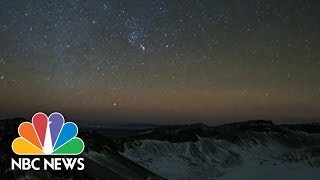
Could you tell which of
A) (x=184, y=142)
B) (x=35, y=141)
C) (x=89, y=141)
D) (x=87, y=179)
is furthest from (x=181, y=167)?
(x=35, y=141)

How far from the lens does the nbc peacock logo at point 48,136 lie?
809 inches

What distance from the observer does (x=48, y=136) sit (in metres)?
20.9

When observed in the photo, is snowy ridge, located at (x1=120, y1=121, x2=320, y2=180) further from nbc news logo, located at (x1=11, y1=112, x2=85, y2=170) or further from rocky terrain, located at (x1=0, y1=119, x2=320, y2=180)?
nbc news logo, located at (x1=11, y1=112, x2=85, y2=170)

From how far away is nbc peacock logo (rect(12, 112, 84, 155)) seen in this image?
20547 mm

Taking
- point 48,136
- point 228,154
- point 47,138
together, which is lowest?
point 228,154

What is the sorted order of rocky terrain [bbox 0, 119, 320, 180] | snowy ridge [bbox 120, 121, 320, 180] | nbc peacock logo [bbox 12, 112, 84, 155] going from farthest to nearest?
snowy ridge [bbox 120, 121, 320, 180]
rocky terrain [bbox 0, 119, 320, 180]
nbc peacock logo [bbox 12, 112, 84, 155]

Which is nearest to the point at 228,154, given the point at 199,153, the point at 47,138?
the point at 199,153

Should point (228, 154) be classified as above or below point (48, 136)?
below

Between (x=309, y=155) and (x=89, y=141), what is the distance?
67.9m

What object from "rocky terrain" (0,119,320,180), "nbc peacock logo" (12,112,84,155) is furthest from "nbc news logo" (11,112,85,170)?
"rocky terrain" (0,119,320,180)

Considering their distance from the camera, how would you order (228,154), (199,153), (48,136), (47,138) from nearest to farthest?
(48,136), (47,138), (199,153), (228,154)

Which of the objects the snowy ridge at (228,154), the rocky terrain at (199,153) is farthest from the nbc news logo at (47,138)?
the snowy ridge at (228,154)

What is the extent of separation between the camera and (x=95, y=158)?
1638 inches

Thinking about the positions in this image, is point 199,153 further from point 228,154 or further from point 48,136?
point 48,136
